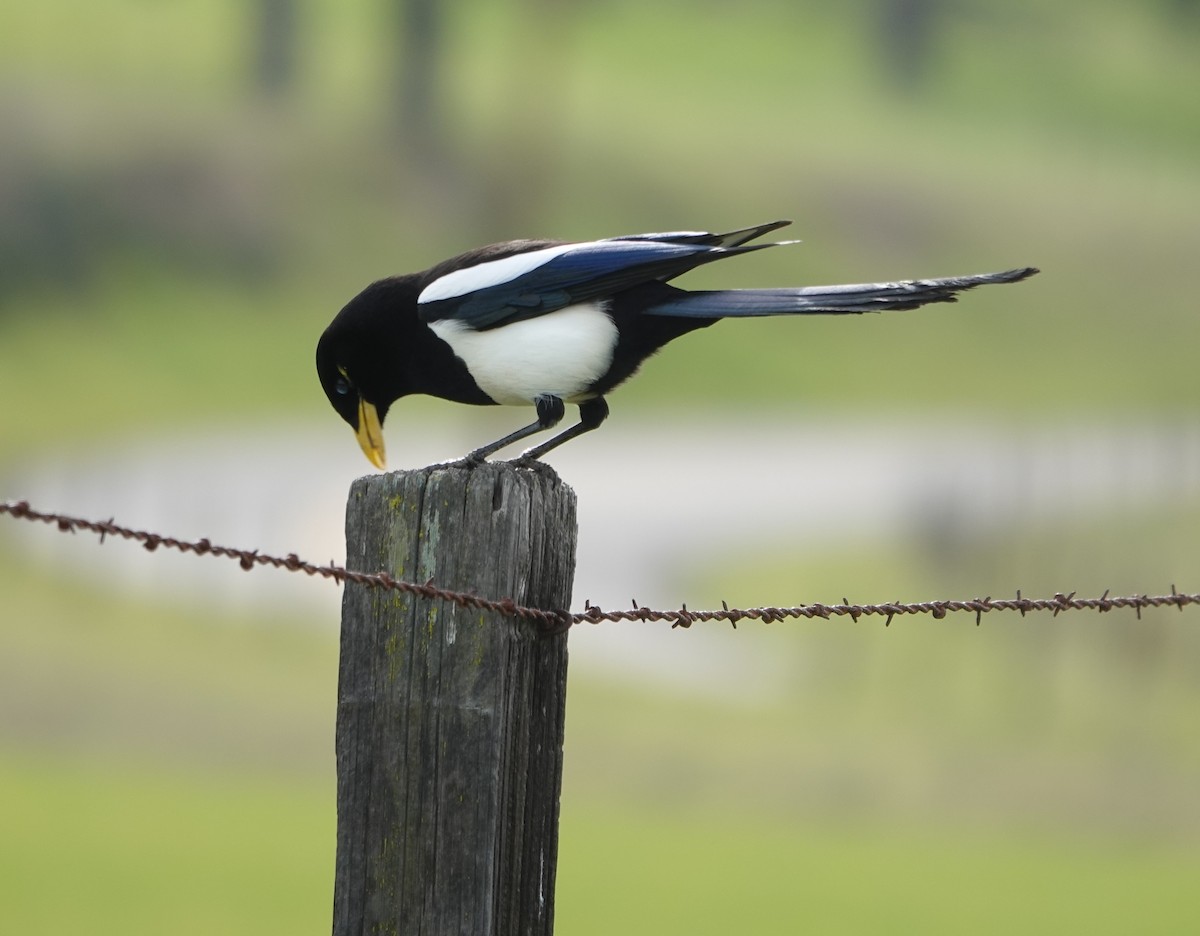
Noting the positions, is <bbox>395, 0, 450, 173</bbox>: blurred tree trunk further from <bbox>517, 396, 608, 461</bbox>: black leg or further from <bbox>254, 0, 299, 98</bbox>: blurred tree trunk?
<bbox>517, 396, 608, 461</bbox>: black leg

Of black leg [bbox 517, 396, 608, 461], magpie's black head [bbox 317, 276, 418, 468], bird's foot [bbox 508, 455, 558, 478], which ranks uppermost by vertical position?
magpie's black head [bbox 317, 276, 418, 468]

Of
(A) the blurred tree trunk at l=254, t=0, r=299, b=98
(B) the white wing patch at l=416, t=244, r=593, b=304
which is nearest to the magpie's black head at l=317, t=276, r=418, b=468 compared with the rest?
(B) the white wing patch at l=416, t=244, r=593, b=304

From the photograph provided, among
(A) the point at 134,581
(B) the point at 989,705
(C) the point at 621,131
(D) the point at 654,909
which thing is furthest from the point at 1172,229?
(D) the point at 654,909

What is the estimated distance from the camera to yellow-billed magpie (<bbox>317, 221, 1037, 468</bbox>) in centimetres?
351

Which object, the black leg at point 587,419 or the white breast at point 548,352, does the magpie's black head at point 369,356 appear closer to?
the white breast at point 548,352

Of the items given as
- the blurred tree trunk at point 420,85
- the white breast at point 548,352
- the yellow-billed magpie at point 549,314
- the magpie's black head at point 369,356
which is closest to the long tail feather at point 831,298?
the yellow-billed magpie at point 549,314

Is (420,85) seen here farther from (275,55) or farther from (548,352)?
(548,352)

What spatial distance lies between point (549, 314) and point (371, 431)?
2.06ft

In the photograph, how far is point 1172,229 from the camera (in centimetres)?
4853

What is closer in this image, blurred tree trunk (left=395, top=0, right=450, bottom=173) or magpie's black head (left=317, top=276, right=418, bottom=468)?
magpie's black head (left=317, top=276, right=418, bottom=468)

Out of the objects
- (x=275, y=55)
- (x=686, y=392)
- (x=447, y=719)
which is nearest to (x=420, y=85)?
(x=275, y=55)

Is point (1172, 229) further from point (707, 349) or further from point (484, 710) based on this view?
point (484, 710)

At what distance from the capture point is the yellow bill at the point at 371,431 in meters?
3.96

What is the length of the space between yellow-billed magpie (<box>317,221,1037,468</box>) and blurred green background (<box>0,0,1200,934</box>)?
5.58 meters
